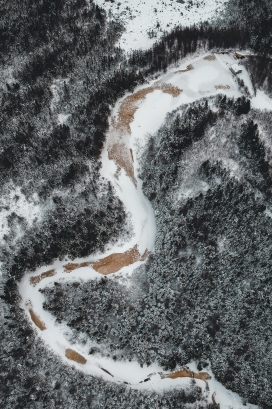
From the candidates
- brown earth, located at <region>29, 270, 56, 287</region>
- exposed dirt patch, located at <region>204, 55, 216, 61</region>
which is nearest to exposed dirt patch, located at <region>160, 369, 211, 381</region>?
brown earth, located at <region>29, 270, 56, 287</region>

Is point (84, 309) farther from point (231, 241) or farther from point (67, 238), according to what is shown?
point (231, 241)

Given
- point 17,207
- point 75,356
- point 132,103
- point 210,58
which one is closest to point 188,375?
point 75,356

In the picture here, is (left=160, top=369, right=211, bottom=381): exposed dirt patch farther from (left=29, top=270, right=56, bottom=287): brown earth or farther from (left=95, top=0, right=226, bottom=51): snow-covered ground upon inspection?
(left=95, top=0, right=226, bottom=51): snow-covered ground

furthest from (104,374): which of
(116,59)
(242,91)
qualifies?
(116,59)

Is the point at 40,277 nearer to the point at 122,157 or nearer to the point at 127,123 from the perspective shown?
the point at 122,157

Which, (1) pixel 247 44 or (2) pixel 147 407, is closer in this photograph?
(2) pixel 147 407

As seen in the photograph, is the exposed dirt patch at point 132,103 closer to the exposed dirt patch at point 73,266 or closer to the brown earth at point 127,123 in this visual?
the brown earth at point 127,123
